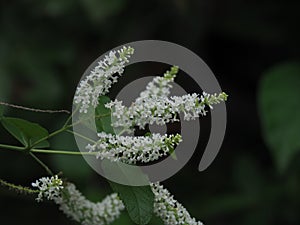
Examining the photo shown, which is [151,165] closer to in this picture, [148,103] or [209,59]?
[148,103]

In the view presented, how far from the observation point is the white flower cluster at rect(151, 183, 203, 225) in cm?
109

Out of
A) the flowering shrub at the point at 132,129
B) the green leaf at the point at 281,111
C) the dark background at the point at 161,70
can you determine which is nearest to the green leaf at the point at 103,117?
the flowering shrub at the point at 132,129

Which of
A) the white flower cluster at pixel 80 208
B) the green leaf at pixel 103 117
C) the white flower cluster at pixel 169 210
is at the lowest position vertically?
the white flower cluster at pixel 169 210

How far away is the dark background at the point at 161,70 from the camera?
252cm

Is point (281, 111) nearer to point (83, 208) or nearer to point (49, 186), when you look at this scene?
point (83, 208)

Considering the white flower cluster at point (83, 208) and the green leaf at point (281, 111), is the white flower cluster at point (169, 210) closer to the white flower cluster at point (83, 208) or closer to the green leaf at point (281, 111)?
the white flower cluster at point (83, 208)

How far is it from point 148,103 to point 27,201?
194 cm

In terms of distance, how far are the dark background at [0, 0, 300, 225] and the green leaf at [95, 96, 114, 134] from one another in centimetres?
132

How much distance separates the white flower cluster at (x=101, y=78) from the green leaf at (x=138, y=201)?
0.15m

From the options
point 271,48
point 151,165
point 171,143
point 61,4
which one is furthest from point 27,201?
point 171,143

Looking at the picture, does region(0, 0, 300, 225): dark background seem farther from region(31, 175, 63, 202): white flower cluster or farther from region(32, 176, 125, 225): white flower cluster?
region(31, 175, 63, 202): white flower cluster

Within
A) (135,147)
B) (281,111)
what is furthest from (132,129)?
(281,111)

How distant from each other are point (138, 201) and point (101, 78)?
214 millimetres

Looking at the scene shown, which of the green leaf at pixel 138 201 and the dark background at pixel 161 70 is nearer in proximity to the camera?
the green leaf at pixel 138 201
